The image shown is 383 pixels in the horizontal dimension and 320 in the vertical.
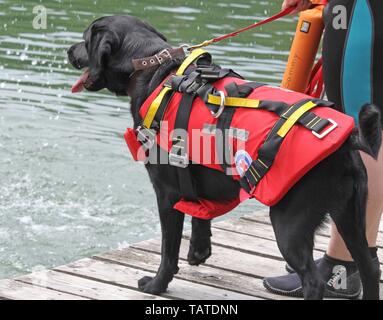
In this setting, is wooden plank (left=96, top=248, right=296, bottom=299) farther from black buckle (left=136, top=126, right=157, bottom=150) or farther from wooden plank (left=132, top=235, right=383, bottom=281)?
black buckle (left=136, top=126, right=157, bottom=150)

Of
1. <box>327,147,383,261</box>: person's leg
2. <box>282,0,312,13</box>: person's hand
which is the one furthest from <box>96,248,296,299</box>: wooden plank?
<box>282,0,312,13</box>: person's hand

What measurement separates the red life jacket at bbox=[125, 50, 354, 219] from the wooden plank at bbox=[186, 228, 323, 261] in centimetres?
106

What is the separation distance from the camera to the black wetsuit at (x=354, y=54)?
3701 mm

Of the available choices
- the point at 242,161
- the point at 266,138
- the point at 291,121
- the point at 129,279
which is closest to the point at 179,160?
the point at 242,161

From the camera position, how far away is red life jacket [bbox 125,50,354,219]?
10.9 ft

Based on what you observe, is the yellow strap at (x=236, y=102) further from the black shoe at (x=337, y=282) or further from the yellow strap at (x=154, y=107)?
the black shoe at (x=337, y=282)

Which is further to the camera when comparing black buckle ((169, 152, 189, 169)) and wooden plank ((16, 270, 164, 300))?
wooden plank ((16, 270, 164, 300))

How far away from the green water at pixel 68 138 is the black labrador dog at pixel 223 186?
1505 millimetres

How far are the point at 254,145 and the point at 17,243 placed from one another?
2505mm

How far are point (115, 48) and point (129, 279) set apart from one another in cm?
103

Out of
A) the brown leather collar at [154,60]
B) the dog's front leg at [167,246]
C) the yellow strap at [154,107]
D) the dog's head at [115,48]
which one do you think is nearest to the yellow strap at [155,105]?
the yellow strap at [154,107]
